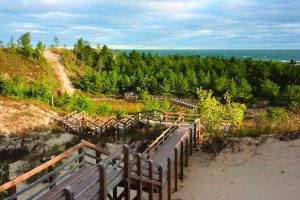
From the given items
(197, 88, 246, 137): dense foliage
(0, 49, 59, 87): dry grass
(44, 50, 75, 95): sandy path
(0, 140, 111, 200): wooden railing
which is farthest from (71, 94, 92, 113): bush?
(0, 140, 111, 200): wooden railing

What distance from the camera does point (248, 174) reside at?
15422 millimetres

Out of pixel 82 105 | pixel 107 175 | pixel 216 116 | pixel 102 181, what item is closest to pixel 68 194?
pixel 102 181

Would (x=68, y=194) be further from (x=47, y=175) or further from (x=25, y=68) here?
(x=25, y=68)

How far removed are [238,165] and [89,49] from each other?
69905 millimetres

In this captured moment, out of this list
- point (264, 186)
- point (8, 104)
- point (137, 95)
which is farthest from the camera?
point (137, 95)

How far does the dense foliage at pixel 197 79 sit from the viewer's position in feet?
195

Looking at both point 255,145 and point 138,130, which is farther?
point 138,130

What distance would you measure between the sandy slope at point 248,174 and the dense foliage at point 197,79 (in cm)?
3987

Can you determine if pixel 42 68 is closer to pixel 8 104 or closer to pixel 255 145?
pixel 8 104

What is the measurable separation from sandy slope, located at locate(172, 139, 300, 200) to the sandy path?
160 feet

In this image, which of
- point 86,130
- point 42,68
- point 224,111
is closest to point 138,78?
point 42,68

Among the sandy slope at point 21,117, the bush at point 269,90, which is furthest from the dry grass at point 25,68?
the bush at point 269,90

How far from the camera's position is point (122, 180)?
11328mm

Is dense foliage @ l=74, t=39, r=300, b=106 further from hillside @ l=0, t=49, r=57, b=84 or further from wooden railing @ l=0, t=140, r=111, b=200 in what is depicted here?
wooden railing @ l=0, t=140, r=111, b=200
